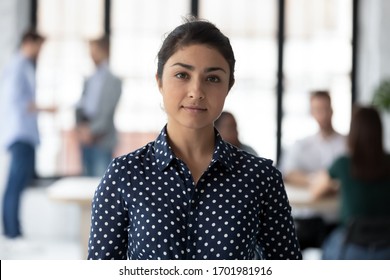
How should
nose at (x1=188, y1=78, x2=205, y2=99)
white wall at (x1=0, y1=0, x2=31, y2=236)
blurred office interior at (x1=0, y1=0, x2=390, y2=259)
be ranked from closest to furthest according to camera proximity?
1. nose at (x1=188, y1=78, x2=205, y2=99)
2. white wall at (x1=0, y1=0, x2=31, y2=236)
3. blurred office interior at (x1=0, y1=0, x2=390, y2=259)

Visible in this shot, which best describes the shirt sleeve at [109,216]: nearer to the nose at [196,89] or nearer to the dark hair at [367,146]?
the nose at [196,89]

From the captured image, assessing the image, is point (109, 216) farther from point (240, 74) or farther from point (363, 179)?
point (240, 74)

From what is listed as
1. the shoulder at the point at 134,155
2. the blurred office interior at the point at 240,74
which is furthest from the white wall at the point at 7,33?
the shoulder at the point at 134,155

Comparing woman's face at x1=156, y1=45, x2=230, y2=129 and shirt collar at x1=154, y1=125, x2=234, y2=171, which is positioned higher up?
woman's face at x1=156, y1=45, x2=230, y2=129

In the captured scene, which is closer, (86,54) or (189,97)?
(189,97)

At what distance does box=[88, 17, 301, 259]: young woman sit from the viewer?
23.4 inches

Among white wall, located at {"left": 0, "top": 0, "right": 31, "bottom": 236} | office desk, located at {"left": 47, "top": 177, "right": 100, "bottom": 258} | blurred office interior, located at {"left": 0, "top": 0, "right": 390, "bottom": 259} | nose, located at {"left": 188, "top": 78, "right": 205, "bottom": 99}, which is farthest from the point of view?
blurred office interior, located at {"left": 0, "top": 0, "right": 390, "bottom": 259}

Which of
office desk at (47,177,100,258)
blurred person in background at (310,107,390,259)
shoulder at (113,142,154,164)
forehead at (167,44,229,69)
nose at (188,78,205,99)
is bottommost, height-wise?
office desk at (47,177,100,258)

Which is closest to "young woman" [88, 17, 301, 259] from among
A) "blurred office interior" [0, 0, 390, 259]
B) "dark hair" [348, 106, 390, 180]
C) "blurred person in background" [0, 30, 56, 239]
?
"dark hair" [348, 106, 390, 180]

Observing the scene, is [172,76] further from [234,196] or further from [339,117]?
[339,117]

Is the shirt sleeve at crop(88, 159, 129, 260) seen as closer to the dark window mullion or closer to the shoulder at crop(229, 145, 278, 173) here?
the shoulder at crop(229, 145, 278, 173)

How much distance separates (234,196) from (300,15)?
3849mm

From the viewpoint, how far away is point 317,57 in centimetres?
439
